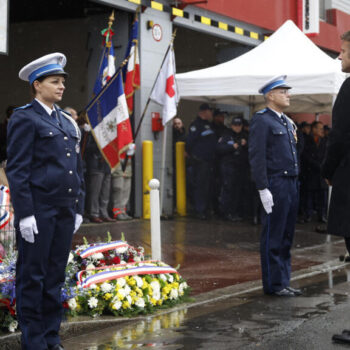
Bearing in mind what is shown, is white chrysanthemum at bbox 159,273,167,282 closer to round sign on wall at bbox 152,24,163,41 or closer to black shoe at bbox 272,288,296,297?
black shoe at bbox 272,288,296,297

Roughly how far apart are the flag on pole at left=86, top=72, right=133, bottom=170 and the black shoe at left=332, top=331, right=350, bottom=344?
612 cm

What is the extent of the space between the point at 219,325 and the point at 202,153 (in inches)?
335

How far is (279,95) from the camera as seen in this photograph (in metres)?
7.40

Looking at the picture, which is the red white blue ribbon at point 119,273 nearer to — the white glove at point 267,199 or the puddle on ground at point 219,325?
the puddle on ground at point 219,325

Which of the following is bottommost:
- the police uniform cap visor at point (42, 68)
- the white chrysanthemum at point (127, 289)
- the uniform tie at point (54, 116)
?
the white chrysanthemum at point (127, 289)

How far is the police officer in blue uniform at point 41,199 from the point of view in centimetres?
475

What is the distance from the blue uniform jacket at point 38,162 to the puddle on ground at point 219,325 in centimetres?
126

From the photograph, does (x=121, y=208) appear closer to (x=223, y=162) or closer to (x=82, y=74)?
(x=223, y=162)

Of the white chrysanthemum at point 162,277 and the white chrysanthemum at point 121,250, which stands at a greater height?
the white chrysanthemum at point 121,250

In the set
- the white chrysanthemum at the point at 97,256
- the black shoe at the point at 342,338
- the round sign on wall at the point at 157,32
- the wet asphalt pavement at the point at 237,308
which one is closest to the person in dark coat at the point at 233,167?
the round sign on wall at the point at 157,32

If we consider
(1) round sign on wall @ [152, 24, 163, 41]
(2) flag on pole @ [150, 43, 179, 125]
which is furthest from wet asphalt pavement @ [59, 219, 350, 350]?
(1) round sign on wall @ [152, 24, 163, 41]

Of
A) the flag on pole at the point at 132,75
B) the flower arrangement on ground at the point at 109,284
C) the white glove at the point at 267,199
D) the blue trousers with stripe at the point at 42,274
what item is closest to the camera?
the blue trousers with stripe at the point at 42,274

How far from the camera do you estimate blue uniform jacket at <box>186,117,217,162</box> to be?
46.9 ft

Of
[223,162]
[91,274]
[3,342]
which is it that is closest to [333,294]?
[91,274]
